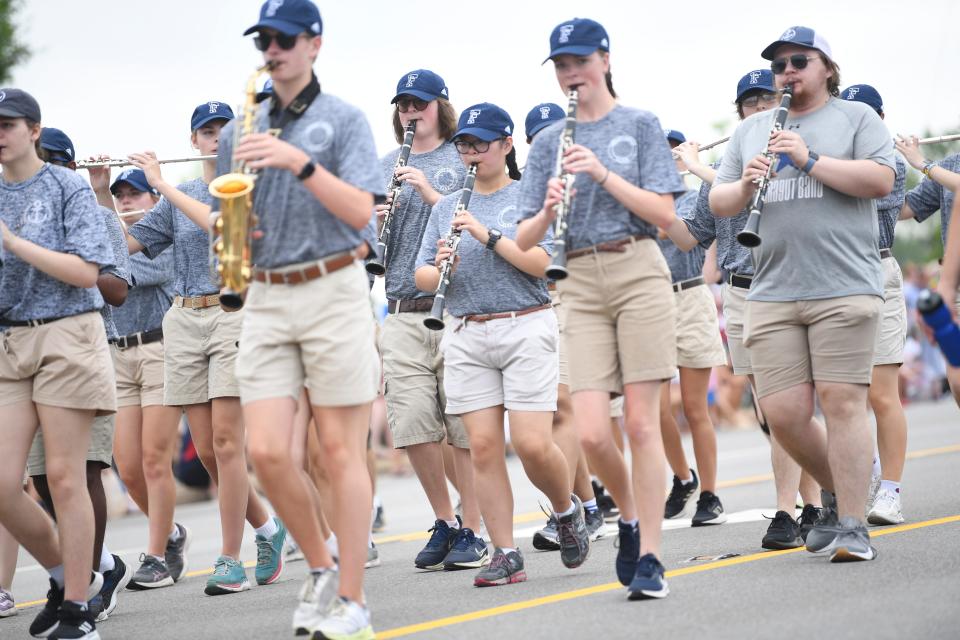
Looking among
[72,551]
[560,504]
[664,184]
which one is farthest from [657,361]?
[72,551]

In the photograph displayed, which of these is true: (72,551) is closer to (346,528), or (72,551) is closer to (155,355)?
(346,528)

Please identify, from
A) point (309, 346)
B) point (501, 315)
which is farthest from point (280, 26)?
point (501, 315)

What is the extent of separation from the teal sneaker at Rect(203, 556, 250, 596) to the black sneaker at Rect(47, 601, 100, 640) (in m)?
1.73

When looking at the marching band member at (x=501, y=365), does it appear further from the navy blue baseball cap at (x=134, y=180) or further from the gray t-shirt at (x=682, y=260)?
the navy blue baseball cap at (x=134, y=180)

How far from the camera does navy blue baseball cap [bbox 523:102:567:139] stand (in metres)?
9.31

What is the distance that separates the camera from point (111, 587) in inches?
302

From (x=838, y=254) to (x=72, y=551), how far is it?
3.92 metres

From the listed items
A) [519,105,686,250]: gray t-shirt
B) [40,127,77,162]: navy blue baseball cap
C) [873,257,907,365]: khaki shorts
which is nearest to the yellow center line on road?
[873,257,907,365]: khaki shorts

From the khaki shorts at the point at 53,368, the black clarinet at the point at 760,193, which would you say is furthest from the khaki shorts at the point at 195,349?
the black clarinet at the point at 760,193

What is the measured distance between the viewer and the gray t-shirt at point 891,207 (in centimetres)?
819

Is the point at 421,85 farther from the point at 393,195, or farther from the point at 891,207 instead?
the point at 891,207

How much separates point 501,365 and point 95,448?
7.50ft

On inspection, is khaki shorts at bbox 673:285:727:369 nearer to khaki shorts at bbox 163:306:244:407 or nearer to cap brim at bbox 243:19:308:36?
khaki shorts at bbox 163:306:244:407

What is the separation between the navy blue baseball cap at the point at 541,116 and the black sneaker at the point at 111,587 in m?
3.90
